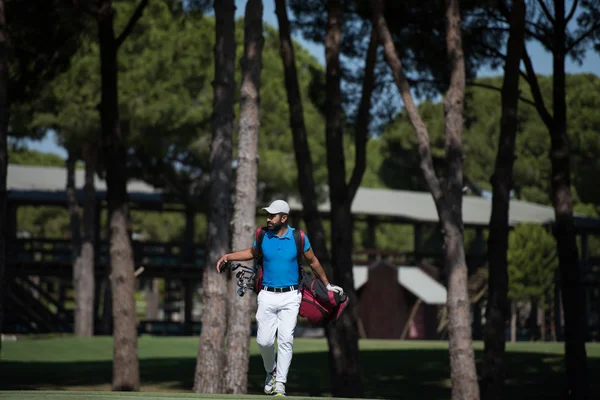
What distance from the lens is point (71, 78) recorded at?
113 feet

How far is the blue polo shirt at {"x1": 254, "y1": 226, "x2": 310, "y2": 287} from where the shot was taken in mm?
9906

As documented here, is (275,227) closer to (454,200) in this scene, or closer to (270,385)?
(270,385)

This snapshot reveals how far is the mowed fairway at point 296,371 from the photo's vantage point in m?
18.6

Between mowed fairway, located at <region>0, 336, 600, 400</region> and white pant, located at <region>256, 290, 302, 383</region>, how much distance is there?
505 centimetres

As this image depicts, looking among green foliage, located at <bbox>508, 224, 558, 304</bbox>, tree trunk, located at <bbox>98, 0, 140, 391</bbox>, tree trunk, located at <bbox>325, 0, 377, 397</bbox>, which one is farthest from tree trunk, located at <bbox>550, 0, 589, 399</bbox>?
green foliage, located at <bbox>508, 224, 558, 304</bbox>

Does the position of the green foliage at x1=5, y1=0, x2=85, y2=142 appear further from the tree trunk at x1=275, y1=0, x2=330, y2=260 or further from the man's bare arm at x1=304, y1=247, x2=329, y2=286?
the man's bare arm at x1=304, y1=247, x2=329, y2=286

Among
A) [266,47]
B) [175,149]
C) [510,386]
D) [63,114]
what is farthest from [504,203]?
[266,47]

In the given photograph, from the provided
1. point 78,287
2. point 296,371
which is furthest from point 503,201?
point 78,287

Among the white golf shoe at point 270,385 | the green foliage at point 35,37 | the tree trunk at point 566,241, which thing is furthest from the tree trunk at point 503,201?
the green foliage at point 35,37

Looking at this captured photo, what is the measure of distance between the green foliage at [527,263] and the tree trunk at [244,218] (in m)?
30.1

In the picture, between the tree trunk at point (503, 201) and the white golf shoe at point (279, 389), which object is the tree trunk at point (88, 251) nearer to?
the tree trunk at point (503, 201)

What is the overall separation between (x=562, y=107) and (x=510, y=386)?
211 inches

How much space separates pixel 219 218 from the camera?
51.1 ft

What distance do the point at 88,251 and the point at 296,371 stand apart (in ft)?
54.7
